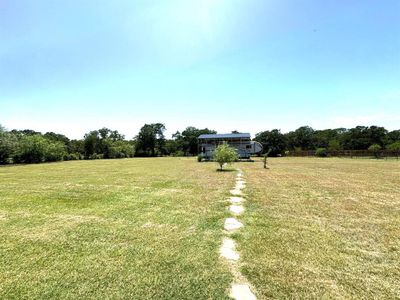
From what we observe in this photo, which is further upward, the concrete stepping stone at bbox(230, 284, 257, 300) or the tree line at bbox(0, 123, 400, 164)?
the tree line at bbox(0, 123, 400, 164)

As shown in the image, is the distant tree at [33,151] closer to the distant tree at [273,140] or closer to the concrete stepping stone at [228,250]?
the concrete stepping stone at [228,250]

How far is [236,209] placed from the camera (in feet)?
21.4

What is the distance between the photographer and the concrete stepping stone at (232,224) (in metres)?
4.94

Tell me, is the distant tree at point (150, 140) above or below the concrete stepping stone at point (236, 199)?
above

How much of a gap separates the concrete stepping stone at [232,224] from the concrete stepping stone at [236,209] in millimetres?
640

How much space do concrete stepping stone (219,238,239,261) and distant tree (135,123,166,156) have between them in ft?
222

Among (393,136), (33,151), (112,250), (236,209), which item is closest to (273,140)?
(393,136)

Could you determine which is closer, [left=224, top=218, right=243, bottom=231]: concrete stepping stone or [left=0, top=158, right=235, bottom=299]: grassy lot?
[left=0, top=158, right=235, bottom=299]: grassy lot

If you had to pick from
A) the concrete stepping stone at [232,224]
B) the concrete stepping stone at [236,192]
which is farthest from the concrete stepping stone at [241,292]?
the concrete stepping stone at [236,192]

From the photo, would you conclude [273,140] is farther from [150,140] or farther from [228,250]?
[228,250]

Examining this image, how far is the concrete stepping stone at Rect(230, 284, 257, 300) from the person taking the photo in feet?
8.59

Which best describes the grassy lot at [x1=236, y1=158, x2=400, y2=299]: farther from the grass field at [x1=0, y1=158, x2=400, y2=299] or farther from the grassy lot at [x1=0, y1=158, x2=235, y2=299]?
the grassy lot at [x1=0, y1=158, x2=235, y2=299]

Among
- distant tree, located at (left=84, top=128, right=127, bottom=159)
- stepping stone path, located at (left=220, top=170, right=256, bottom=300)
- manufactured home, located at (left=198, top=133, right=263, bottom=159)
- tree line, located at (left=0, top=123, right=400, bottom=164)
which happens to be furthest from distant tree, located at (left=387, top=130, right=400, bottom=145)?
stepping stone path, located at (left=220, top=170, right=256, bottom=300)

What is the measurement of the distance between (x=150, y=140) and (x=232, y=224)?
221ft
